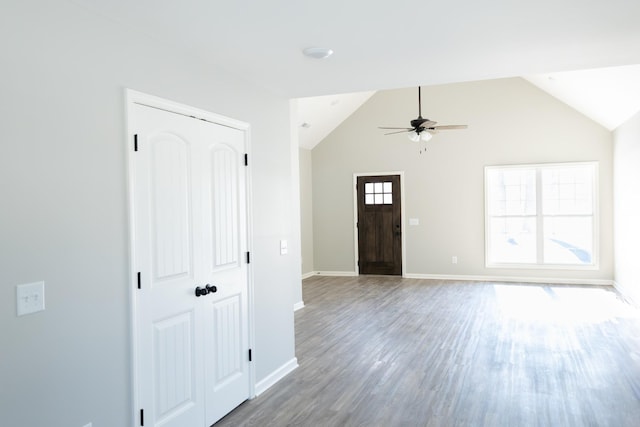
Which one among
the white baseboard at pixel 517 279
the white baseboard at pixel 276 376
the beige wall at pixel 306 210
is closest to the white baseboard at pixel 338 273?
the beige wall at pixel 306 210

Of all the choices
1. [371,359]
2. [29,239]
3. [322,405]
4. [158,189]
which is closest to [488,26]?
[158,189]

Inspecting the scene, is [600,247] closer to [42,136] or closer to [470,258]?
[470,258]

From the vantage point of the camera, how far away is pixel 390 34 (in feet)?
8.73

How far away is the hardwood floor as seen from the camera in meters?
3.19

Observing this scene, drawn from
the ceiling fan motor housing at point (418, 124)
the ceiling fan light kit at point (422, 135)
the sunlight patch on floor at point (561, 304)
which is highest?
the ceiling fan motor housing at point (418, 124)

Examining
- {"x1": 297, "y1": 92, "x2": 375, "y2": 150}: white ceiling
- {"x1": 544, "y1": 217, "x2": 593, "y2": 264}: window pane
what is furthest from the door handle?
{"x1": 544, "y1": 217, "x2": 593, "y2": 264}: window pane

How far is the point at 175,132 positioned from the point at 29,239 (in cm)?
111

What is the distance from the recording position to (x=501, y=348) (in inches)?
183

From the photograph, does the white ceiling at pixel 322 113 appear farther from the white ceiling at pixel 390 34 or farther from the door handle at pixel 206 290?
→ the door handle at pixel 206 290

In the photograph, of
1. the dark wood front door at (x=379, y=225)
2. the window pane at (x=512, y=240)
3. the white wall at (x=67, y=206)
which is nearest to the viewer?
the white wall at (x=67, y=206)

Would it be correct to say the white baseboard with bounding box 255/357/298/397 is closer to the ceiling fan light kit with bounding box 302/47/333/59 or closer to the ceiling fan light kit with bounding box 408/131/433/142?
the ceiling fan light kit with bounding box 302/47/333/59

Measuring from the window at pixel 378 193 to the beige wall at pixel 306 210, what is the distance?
4.11ft

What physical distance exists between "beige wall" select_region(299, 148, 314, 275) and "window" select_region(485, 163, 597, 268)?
3659mm

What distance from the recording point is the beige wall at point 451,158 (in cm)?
818
